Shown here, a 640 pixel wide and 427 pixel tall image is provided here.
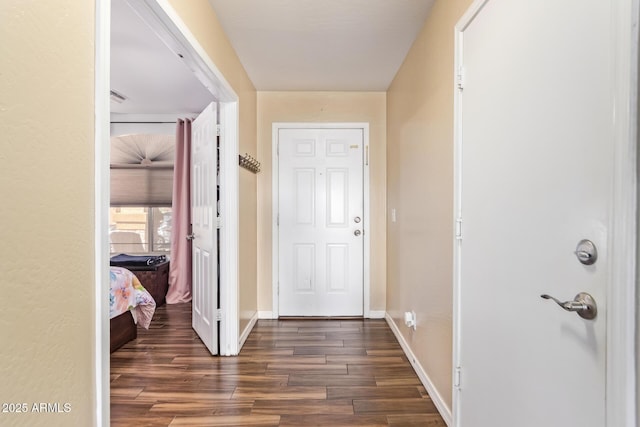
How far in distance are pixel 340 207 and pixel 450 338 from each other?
79.6 inches

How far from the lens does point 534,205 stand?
1079 millimetres

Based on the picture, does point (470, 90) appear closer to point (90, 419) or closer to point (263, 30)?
point (263, 30)

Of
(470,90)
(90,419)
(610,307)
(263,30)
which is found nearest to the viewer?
(610,307)

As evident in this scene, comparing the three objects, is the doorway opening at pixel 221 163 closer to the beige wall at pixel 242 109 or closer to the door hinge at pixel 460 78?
the beige wall at pixel 242 109

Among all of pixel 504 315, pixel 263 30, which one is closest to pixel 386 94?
pixel 263 30

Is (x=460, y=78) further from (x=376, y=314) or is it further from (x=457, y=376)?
(x=376, y=314)

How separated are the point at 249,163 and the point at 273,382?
184 cm

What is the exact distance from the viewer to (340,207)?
11.8 feet

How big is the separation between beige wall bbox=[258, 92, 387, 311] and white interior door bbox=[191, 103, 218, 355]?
697mm

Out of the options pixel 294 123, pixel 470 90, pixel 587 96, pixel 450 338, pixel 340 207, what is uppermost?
pixel 294 123

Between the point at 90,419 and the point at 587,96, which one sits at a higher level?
the point at 587,96

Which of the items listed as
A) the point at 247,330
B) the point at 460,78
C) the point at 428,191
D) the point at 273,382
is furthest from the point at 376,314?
the point at 460,78

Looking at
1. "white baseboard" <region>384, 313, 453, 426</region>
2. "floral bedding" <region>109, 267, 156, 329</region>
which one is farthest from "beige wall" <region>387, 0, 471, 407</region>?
"floral bedding" <region>109, 267, 156, 329</region>

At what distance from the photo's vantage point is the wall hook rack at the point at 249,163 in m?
2.87
